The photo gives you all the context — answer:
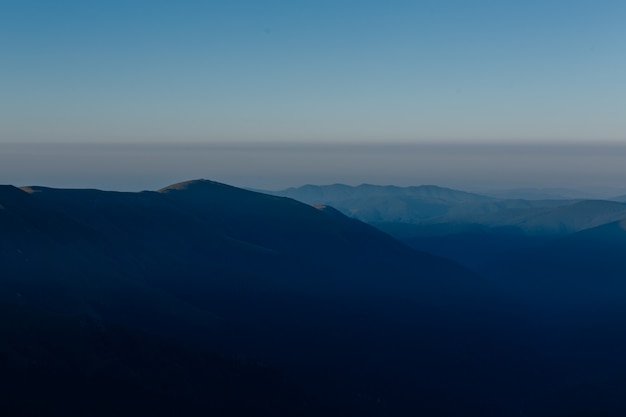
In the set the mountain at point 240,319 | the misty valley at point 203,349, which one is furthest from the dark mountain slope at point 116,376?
the mountain at point 240,319

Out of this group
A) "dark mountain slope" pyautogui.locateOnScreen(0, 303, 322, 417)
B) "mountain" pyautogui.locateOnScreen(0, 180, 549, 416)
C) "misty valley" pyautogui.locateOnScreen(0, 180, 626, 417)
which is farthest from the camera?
"mountain" pyautogui.locateOnScreen(0, 180, 549, 416)

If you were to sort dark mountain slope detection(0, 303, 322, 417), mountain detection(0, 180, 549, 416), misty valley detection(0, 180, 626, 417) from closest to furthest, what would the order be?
1. dark mountain slope detection(0, 303, 322, 417)
2. misty valley detection(0, 180, 626, 417)
3. mountain detection(0, 180, 549, 416)

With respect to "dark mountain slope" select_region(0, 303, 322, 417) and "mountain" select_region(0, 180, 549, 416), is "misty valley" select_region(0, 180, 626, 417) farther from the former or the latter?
"mountain" select_region(0, 180, 549, 416)

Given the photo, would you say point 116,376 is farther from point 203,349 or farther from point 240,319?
point 240,319

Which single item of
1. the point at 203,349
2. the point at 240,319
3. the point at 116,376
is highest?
the point at 116,376

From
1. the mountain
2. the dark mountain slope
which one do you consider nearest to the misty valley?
the dark mountain slope

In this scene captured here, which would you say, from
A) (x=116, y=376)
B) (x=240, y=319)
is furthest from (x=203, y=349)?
(x=240, y=319)

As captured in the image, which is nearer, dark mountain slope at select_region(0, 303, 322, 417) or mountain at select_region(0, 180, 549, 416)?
dark mountain slope at select_region(0, 303, 322, 417)

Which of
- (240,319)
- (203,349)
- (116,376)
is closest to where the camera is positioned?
(116,376)

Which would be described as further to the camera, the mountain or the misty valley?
the mountain

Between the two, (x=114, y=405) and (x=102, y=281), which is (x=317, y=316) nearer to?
→ (x=102, y=281)

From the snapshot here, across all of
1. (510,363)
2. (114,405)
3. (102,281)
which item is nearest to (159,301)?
(102,281)
